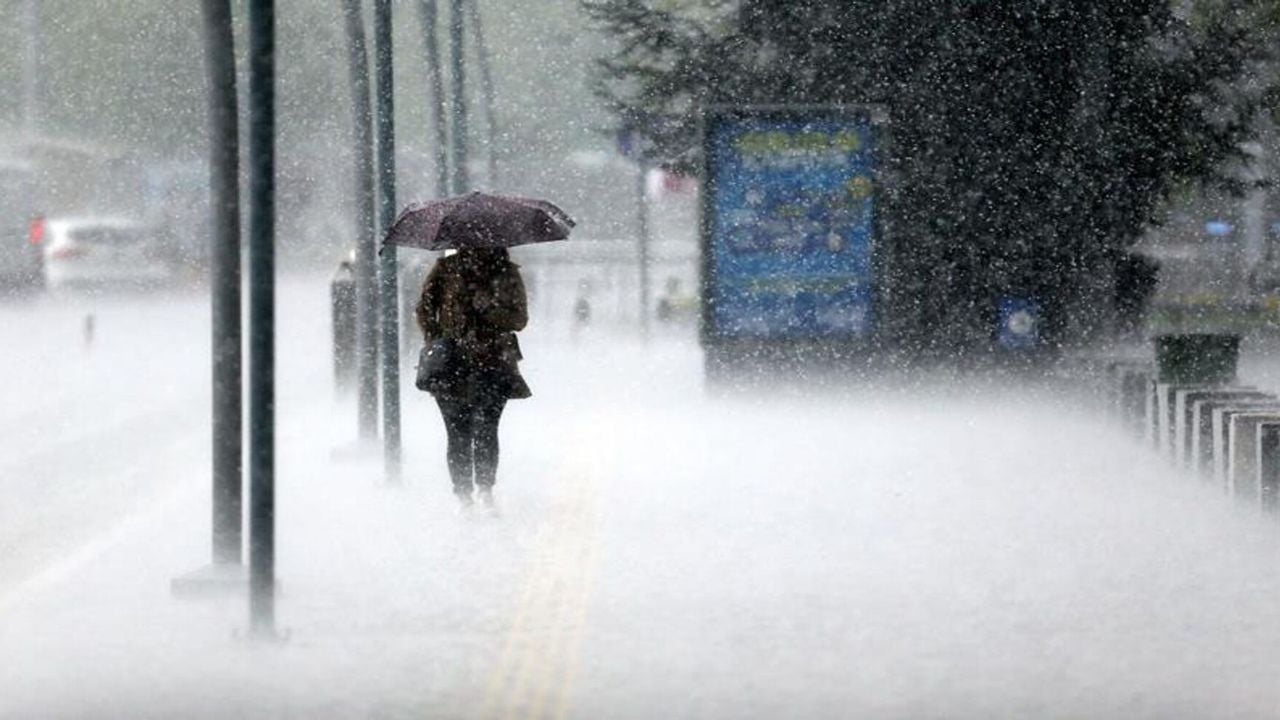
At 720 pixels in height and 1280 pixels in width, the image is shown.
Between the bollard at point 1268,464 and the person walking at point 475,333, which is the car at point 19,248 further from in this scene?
Answer: the bollard at point 1268,464

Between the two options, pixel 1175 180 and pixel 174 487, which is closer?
pixel 174 487

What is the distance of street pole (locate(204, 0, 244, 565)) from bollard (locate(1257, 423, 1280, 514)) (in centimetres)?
556

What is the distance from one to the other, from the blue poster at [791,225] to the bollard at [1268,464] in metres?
8.33

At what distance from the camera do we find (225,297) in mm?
11320

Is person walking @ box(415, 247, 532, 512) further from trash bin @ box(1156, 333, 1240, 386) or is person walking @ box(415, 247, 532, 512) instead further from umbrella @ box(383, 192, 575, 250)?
trash bin @ box(1156, 333, 1240, 386)

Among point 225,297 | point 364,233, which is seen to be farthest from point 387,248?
point 225,297

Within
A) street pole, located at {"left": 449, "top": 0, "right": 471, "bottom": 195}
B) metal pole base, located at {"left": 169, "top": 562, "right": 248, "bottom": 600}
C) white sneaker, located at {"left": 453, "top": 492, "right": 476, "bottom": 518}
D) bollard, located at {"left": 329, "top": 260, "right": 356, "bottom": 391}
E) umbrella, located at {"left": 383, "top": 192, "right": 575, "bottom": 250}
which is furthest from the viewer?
street pole, located at {"left": 449, "top": 0, "right": 471, "bottom": 195}

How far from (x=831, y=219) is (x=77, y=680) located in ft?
44.7

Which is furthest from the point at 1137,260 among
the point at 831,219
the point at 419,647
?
the point at 419,647

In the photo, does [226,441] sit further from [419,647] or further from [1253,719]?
[1253,719]

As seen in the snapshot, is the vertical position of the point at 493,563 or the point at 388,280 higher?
the point at 388,280

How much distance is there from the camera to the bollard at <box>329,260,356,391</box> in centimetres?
2262

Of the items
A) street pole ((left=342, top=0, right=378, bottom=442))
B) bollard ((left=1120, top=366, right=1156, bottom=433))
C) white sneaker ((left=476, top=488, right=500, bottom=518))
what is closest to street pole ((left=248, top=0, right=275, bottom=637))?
white sneaker ((left=476, top=488, right=500, bottom=518))

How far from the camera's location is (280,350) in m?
31.4
